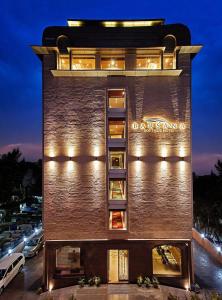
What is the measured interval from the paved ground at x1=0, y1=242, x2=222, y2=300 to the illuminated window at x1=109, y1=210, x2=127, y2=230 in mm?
4286

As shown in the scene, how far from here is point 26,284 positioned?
71.3 feet

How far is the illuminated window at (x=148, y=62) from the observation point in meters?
21.7

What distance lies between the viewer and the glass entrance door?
21031 mm

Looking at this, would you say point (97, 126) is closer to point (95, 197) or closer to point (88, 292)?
point (95, 197)

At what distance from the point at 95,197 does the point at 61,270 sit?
552 cm

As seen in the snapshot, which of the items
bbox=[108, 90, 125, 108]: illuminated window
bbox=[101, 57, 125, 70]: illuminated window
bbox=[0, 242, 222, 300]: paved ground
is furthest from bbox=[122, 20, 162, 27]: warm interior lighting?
bbox=[0, 242, 222, 300]: paved ground

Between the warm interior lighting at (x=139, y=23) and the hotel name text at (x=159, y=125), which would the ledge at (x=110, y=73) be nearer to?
the hotel name text at (x=159, y=125)

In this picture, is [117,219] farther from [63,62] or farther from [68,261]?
[63,62]

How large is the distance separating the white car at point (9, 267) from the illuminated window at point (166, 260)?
1039 centimetres

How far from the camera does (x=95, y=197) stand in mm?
21125

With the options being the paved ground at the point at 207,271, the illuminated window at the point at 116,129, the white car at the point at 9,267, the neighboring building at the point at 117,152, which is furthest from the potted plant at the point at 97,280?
the illuminated window at the point at 116,129

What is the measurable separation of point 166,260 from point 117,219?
4.77 m

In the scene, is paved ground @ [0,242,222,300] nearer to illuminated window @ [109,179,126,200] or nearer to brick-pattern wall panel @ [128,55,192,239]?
brick-pattern wall panel @ [128,55,192,239]

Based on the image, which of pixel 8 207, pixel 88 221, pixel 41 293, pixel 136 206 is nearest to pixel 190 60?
pixel 136 206
